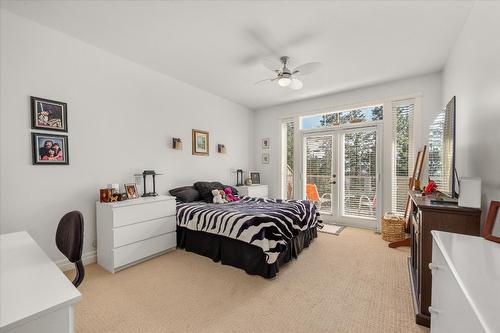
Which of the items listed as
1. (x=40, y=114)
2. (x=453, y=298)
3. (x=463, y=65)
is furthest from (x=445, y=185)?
(x=40, y=114)

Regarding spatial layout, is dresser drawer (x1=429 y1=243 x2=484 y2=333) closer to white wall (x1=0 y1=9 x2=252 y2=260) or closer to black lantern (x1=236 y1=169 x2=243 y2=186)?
white wall (x1=0 y1=9 x2=252 y2=260)

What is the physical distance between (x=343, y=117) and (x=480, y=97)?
2.74 meters

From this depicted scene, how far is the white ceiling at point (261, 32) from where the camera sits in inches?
84.3

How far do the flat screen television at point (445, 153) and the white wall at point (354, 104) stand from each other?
1365 mm

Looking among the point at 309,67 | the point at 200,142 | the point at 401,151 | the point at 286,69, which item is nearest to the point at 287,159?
the point at 200,142

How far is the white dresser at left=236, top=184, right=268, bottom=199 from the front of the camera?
15.8 ft

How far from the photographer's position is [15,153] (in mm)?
2254

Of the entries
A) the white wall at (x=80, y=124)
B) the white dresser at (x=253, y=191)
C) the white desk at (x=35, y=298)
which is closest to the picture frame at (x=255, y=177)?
the white dresser at (x=253, y=191)

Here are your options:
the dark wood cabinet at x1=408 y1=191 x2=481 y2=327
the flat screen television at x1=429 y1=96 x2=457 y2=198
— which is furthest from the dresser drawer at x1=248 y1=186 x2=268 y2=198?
the dark wood cabinet at x1=408 y1=191 x2=481 y2=327

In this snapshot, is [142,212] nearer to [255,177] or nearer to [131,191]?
[131,191]

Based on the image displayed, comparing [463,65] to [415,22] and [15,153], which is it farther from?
[15,153]

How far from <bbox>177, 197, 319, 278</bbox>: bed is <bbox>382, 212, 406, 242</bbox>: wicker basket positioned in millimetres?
1234

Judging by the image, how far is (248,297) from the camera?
2.06 m

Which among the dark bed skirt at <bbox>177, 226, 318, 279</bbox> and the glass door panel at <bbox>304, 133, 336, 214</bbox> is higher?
the glass door panel at <bbox>304, 133, 336, 214</bbox>
